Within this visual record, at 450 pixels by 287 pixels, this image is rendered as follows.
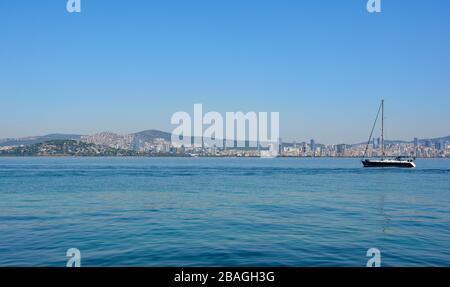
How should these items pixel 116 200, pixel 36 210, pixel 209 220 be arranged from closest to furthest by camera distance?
pixel 209 220, pixel 36 210, pixel 116 200

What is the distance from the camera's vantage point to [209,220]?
71.9 ft

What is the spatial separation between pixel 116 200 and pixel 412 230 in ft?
74.2

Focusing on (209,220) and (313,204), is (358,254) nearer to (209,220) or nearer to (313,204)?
(209,220)

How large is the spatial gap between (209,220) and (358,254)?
32.1 feet

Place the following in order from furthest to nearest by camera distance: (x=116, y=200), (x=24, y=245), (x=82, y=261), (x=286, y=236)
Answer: (x=116, y=200), (x=286, y=236), (x=24, y=245), (x=82, y=261)

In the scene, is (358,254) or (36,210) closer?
(358,254)

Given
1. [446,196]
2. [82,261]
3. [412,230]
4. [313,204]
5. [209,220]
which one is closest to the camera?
[82,261]

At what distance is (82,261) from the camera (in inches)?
514

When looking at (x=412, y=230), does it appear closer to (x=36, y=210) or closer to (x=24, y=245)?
(x=24, y=245)
